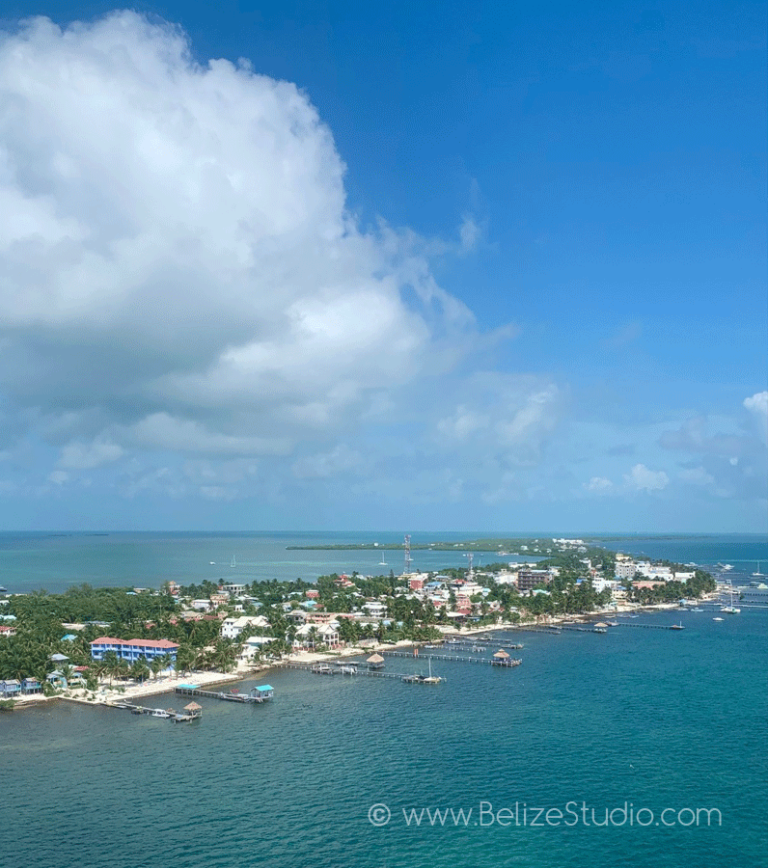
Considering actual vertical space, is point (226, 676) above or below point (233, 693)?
below

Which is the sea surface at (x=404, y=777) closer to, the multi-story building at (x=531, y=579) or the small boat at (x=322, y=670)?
the small boat at (x=322, y=670)

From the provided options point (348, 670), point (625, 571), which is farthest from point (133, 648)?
point (625, 571)

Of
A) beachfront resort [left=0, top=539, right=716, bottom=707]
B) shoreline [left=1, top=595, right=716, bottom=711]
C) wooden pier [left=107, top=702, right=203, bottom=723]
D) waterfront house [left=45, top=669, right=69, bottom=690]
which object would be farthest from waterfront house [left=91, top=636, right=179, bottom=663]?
wooden pier [left=107, top=702, right=203, bottom=723]

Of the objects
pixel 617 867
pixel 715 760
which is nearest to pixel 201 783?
pixel 617 867

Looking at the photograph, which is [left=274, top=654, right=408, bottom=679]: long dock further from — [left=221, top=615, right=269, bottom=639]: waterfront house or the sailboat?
the sailboat

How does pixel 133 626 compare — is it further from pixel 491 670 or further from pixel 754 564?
pixel 754 564

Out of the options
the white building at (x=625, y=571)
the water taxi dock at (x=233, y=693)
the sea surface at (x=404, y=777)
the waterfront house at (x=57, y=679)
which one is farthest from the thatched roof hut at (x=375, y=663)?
the white building at (x=625, y=571)

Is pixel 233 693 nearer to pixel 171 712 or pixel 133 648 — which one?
pixel 171 712
